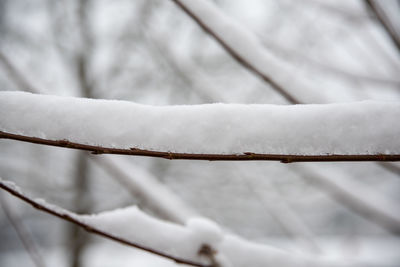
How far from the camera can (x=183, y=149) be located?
18.4 inches

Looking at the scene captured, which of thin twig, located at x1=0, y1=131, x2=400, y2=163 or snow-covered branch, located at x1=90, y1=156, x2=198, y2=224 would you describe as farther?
snow-covered branch, located at x1=90, y1=156, x2=198, y2=224

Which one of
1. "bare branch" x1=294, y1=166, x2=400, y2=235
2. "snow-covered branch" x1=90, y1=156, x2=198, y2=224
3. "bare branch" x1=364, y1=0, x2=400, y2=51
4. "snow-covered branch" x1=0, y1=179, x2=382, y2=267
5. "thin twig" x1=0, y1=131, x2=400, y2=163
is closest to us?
"thin twig" x1=0, y1=131, x2=400, y2=163

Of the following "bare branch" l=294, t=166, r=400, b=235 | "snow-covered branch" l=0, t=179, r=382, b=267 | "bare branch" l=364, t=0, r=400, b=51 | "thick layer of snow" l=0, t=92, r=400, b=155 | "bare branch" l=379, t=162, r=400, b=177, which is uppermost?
"bare branch" l=364, t=0, r=400, b=51

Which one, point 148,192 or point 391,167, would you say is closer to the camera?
point 391,167

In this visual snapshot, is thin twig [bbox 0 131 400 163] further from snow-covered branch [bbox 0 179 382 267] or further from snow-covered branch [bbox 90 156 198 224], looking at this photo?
snow-covered branch [bbox 90 156 198 224]

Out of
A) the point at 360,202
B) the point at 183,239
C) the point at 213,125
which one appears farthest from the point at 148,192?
the point at 360,202

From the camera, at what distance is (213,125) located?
0.48m

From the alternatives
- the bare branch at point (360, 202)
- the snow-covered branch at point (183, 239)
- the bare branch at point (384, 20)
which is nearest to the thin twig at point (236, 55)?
the bare branch at point (384, 20)

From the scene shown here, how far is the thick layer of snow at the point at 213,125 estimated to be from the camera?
1.47ft

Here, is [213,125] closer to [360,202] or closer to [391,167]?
[391,167]

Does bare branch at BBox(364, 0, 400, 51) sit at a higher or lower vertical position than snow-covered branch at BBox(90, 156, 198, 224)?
higher

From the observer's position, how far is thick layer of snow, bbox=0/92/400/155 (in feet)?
Answer: 1.47

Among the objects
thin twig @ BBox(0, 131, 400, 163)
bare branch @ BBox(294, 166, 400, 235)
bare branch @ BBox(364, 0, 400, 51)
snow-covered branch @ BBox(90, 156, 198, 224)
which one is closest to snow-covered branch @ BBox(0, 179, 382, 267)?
thin twig @ BBox(0, 131, 400, 163)

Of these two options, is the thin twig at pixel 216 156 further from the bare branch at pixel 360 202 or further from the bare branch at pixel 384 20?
the bare branch at pixel 360 202
